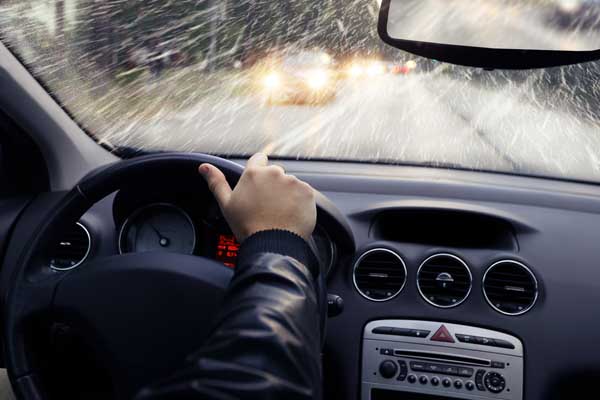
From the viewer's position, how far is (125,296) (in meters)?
2.05

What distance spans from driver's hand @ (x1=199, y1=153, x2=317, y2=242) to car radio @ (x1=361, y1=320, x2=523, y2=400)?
1.22m

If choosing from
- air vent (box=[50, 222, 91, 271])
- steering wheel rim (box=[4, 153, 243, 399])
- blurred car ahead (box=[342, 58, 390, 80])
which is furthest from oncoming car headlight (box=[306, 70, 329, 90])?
steering wheel rim (box=[4, 153, 243, 399])

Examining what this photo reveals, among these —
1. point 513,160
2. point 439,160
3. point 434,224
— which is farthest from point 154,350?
point 513,160

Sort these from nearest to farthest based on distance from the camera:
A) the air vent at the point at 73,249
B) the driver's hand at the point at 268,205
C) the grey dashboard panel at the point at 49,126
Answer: the driver's hand at the point at 268,205, the air vent at the point at 73,249, the grey dashboard panel at the point at 49,126

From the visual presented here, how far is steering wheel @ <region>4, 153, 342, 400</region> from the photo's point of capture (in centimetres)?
201

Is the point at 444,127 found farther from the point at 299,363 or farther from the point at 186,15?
the point at 186,15

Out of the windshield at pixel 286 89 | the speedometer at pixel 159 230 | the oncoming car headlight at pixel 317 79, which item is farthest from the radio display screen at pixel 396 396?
the oncoming car headlight at pixel 317 79

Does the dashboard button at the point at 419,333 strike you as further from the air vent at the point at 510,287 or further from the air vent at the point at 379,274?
the air vent at the point at 510,287

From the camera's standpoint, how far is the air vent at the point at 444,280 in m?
2.74

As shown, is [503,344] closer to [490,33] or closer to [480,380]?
[480,380]

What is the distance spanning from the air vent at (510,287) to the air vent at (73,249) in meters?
1.50

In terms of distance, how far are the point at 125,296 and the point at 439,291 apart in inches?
48.7

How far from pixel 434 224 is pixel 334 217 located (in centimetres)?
98

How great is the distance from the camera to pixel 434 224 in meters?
3.00
